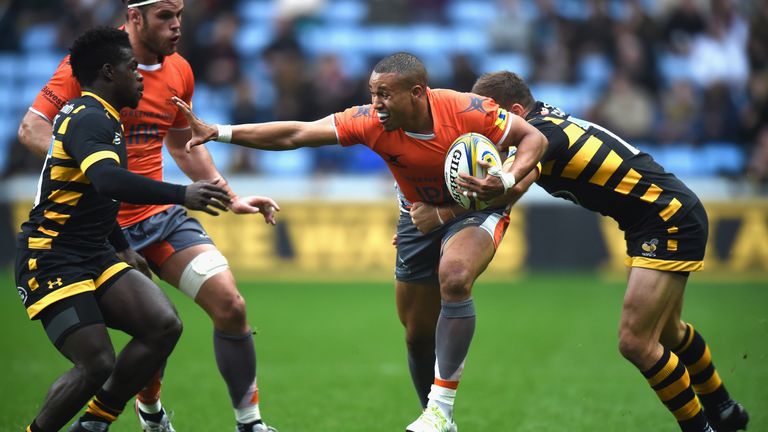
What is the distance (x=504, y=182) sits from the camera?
573 centimetres

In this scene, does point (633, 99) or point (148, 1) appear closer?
point (148, 1)

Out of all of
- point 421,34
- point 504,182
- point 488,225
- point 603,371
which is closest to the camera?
point 504,182

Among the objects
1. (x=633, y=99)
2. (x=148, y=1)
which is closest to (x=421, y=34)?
(x=633, y=99)

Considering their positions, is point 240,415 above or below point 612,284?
above

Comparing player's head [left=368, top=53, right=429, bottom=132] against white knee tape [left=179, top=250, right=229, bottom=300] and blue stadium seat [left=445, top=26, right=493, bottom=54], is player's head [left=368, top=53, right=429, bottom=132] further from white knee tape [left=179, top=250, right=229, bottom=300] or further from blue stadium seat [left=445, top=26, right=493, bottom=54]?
blue stadium seat [left=445, top=26, right=493, bottom=54]

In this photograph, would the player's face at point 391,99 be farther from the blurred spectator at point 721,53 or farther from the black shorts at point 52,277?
the blurred spectator at point 721,53

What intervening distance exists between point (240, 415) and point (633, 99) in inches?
450

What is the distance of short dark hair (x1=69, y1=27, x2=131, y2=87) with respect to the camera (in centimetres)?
553

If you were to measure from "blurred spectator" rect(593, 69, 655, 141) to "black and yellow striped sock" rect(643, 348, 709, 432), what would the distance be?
1043 centimetres

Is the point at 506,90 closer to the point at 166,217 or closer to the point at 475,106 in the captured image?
the point at 475,106

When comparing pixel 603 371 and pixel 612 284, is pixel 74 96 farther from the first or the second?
pixel 612 284

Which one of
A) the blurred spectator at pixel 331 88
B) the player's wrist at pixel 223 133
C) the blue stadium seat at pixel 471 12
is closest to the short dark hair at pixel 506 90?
the player's wrist at pixel 223 133

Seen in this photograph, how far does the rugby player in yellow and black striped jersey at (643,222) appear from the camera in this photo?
596 cm

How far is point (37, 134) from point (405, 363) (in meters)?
4.45
